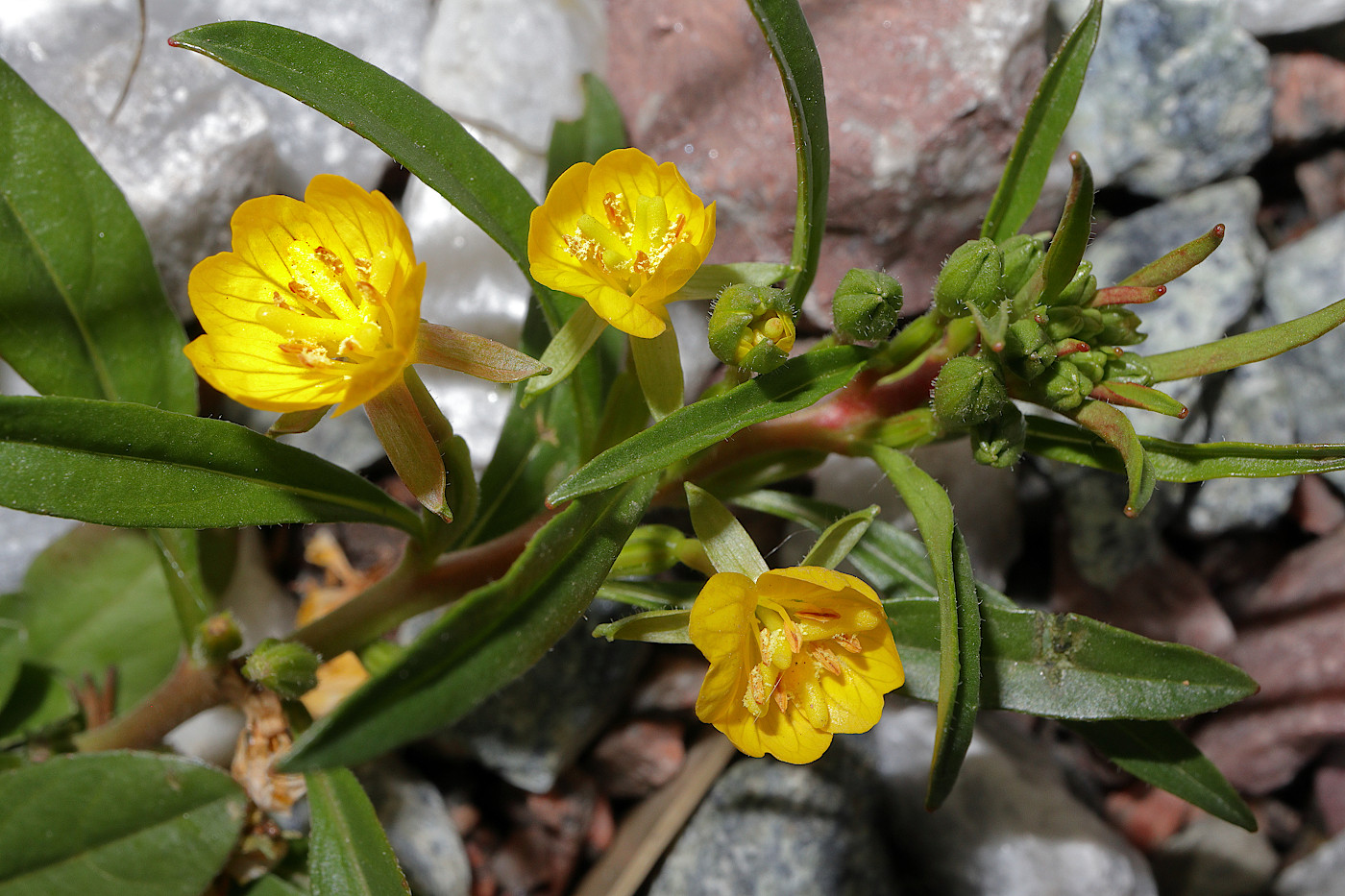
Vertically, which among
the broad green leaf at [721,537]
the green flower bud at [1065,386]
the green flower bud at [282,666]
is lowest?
the green flower bud at [282,666]

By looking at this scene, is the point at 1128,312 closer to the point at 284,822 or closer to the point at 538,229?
the point at 538,229

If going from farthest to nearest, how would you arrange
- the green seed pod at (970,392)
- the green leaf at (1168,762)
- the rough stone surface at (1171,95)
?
the rough stone surface at (1171,95)
the green leaf at (1168,762)
the green seed pod at (970,392)

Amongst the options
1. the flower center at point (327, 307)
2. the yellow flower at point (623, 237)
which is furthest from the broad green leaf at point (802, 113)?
the flower center at point (327, 307)

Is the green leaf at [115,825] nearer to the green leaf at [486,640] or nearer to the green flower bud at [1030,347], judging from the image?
the green leaf at [486,640]

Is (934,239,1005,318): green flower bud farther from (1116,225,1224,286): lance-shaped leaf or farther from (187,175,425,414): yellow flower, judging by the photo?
(187,175,425,414): yellow flower

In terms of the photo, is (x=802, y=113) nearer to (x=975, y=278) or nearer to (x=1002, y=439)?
(x=975, y=278)

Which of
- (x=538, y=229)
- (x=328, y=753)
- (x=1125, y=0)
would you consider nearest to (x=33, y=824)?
(x=328, y=753)
